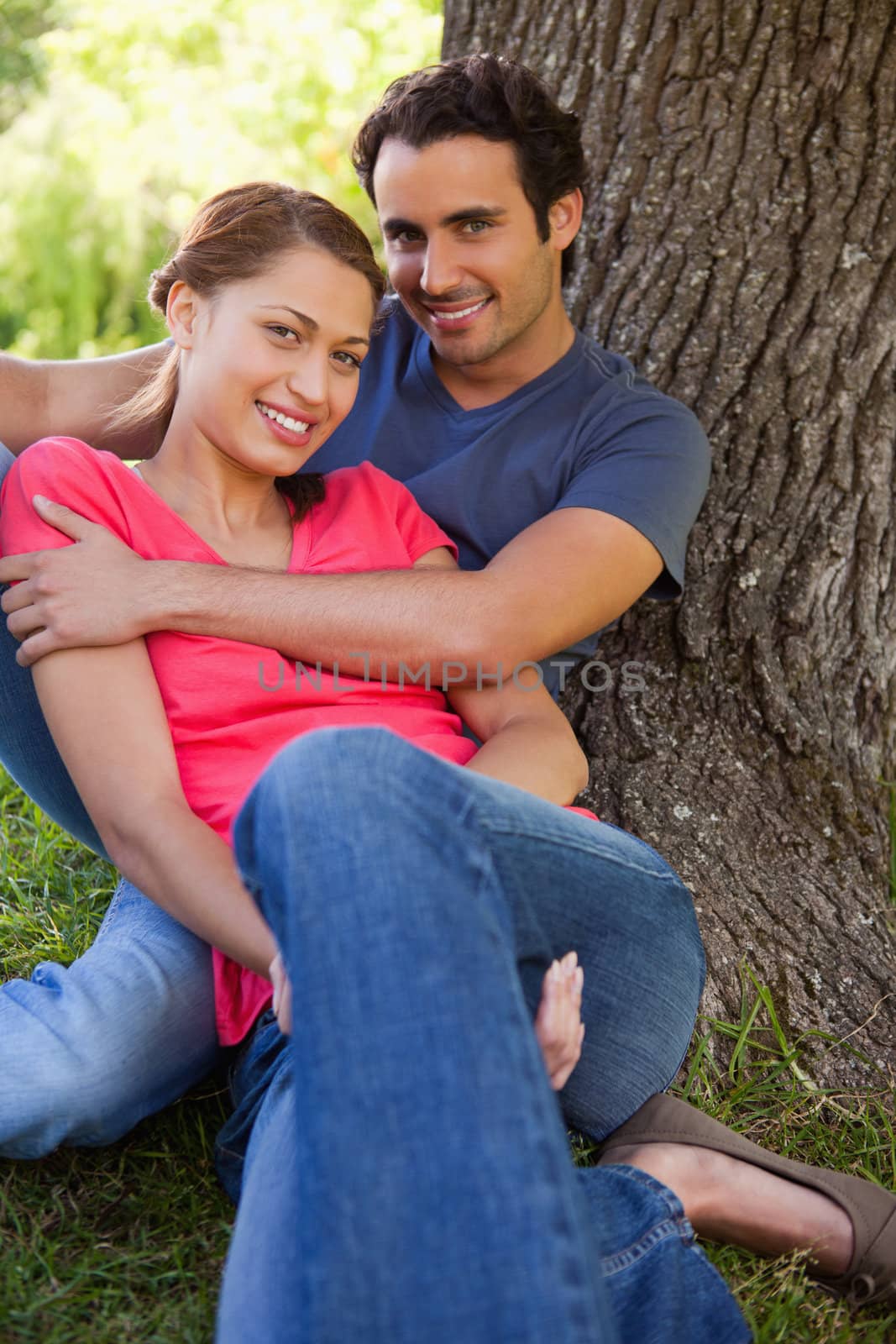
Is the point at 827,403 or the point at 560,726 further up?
the point at 827,403

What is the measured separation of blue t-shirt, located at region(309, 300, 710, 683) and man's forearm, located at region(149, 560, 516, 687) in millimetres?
340

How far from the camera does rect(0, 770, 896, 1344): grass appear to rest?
1.53 meters

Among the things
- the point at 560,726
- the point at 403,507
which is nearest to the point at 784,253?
the point at 403,507

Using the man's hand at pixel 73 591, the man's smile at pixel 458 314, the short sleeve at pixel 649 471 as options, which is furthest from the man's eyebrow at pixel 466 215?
the man's hand at pixel 73 591

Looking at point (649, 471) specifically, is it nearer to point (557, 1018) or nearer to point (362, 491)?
point (362, 491)

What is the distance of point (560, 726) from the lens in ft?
6.66

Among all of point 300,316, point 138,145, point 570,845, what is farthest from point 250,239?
point 138,145

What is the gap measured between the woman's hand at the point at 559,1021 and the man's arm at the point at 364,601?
0.68 m

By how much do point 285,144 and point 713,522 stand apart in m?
7.12

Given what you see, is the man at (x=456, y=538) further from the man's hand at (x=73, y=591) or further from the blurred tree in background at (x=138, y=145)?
the blurred tree in background at (x=138, y=145)

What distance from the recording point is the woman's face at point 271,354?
197cm

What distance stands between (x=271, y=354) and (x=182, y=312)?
0.21m

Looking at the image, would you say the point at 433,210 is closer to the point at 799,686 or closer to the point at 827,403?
the point at 827,403

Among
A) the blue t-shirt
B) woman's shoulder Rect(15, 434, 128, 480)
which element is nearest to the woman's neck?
woman's shoulder Rect(15, 434, 128, 480)
